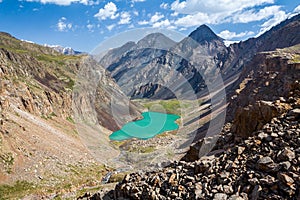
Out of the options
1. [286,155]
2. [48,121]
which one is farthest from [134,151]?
[286,155]

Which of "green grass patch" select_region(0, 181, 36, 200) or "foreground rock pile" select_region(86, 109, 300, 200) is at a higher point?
"foreground rock pile" select_region(86, 109, 300, 200)

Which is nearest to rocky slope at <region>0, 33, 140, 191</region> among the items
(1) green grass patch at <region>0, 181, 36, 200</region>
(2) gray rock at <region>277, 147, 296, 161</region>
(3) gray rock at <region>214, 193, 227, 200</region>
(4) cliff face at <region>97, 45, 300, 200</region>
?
(1) green grass patch at <region>0, 181, 36, 200</region>

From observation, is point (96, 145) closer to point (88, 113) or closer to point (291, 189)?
point (88, 113)

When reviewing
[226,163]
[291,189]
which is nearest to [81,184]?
[226,163]

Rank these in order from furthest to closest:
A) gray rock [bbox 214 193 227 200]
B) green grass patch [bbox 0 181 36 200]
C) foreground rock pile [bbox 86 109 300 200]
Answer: green grass patch [bbox 0 181 36 200], gray rock [bbox 214 193 227 200], foreground rock pile [bbox 86 109 300 200]

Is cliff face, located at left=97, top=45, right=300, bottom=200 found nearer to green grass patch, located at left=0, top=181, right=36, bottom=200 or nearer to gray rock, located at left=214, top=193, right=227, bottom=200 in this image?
gray rock, located at left=214, top=193, right=227, bottom=200

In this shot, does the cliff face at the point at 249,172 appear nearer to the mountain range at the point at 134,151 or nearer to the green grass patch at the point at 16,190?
the mountain range at the point at 134,151

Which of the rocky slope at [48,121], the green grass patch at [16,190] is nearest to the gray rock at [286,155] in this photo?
the green grass patch at [16,190]
